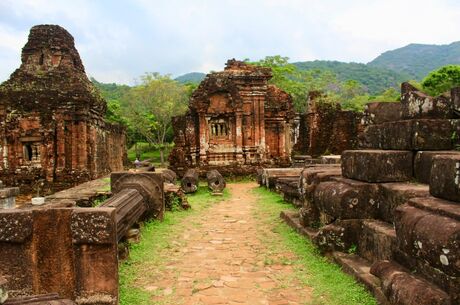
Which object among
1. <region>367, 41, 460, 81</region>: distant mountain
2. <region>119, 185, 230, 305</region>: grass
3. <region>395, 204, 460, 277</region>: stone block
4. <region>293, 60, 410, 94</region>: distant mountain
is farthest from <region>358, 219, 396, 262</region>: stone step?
<region>367, 41, 460, 81</region>: distant mountain

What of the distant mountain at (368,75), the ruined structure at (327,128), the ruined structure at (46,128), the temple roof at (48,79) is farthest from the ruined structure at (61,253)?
the distant mountain at (368,75)

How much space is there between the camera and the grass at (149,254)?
448 cm

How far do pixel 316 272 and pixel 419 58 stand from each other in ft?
500

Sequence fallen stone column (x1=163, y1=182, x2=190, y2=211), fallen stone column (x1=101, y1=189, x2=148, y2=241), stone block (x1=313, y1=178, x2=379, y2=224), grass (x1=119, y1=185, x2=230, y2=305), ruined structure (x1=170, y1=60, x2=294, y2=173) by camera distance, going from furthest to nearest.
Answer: ruined structure (x1=170, y1=60, x2=294, y2=173), fallen stone column (x1=163, y1=182, x2=190, y2=211), fallen stone column (x1=101, y1=189, x2=148, y2=241), stone block (x1=313, y1=178, x2=379, y2=224), grass (x1=119, y1=185, x2=230, y2=305)

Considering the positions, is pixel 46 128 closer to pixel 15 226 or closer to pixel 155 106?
pixel 15 226

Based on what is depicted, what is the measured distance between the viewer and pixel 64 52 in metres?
15.9

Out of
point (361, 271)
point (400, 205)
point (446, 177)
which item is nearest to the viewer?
point (446, 177)

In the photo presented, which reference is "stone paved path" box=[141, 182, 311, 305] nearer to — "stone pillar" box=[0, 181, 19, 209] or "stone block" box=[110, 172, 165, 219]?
"stone block" box=[110, 172, 165, 219]

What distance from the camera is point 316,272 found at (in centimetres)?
499

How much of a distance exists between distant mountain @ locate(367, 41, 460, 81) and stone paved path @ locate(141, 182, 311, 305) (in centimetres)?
11991

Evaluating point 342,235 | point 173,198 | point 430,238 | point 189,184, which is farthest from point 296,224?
point 189,184

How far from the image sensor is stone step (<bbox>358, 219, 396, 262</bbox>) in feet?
14.3

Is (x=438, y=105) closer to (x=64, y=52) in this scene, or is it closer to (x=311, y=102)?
(x=64, y=52)

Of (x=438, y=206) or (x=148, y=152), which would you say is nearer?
(x=438, y=206)
